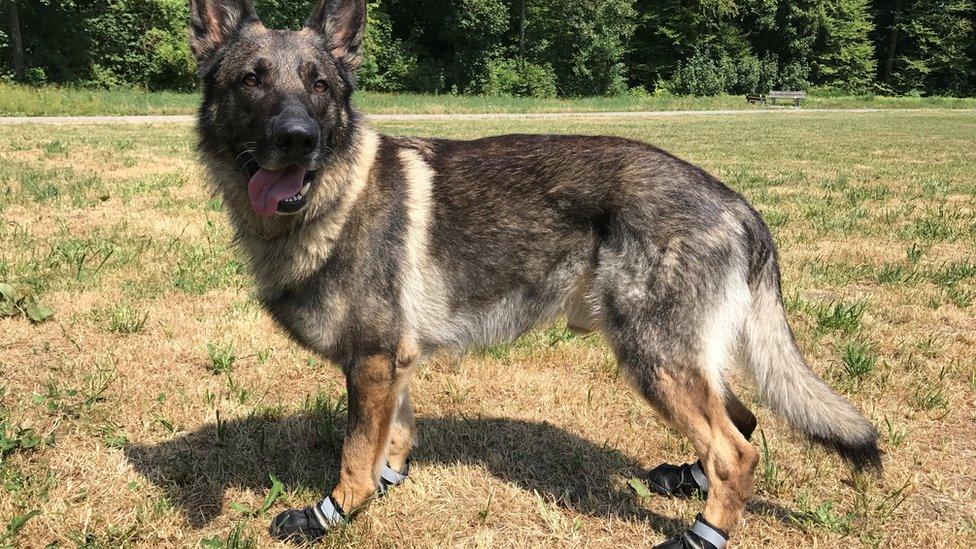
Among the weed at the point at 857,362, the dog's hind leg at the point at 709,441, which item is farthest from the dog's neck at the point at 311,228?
the weed at the point at 857,362

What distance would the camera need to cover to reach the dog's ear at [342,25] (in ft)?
9.84

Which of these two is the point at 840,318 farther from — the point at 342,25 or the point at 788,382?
the point at 342,25

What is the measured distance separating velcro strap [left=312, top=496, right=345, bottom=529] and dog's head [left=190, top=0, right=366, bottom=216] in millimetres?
1249

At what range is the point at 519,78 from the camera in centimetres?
4581

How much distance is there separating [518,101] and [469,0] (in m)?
13.7

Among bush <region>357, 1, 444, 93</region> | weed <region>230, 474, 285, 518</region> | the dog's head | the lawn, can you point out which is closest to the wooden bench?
bush <region>357, 1, 444, 93</region>

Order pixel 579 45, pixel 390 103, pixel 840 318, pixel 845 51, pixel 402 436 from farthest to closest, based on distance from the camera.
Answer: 1. pixel 845 51
2. pixel 579 45
3. pixel 390 103
4. pixel 840 318
5. pixel 402 436

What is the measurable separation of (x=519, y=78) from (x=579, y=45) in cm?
547

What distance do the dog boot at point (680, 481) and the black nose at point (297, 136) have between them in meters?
2.20

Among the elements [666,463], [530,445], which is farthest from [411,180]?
[666,463]

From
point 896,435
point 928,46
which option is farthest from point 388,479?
point 928,46

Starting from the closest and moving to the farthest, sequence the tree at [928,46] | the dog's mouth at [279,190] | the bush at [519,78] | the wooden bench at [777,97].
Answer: the dog's mouth at [279,190]
the wooden bench at [777,97]
the bush at [519,78]
the tree at [928,46]

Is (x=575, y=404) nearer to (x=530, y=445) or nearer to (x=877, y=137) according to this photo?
(x=530, y=445)

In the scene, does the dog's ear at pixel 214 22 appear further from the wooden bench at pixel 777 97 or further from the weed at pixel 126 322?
the wooden bench at pixel 777 97
